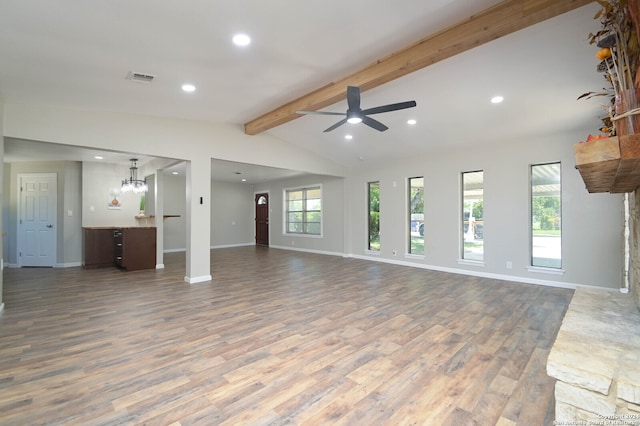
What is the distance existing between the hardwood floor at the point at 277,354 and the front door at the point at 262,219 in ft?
20.6

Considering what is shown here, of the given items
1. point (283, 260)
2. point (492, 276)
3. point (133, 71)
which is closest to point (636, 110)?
point (133, 71)

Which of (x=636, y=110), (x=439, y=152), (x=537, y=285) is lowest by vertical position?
(x=537, y=285)

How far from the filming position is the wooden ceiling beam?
231 cm

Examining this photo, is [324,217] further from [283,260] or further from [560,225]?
[560,225]

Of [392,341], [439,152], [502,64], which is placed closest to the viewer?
[392,341]

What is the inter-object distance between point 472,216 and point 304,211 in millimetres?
5287

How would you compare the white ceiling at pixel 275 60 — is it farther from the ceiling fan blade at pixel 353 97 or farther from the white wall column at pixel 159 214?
the white wall column at pixel 159 214

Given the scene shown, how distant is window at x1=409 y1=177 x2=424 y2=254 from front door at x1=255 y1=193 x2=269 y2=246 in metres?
5.78

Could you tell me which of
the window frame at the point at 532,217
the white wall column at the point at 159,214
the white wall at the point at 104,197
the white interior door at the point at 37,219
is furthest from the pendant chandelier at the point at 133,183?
the window frame at the point at 532,217

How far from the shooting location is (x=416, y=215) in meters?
6.88

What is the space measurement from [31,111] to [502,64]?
5710mm

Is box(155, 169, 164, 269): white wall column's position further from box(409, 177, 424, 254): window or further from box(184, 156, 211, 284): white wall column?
box(409, 177, 424, 254): window

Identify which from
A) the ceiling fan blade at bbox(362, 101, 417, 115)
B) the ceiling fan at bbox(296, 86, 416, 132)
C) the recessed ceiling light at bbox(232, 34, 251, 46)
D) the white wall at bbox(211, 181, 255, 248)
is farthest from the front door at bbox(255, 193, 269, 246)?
the recessed ceiling light at bbox(232, 34, 251, 46)

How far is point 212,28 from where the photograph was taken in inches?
96.8
